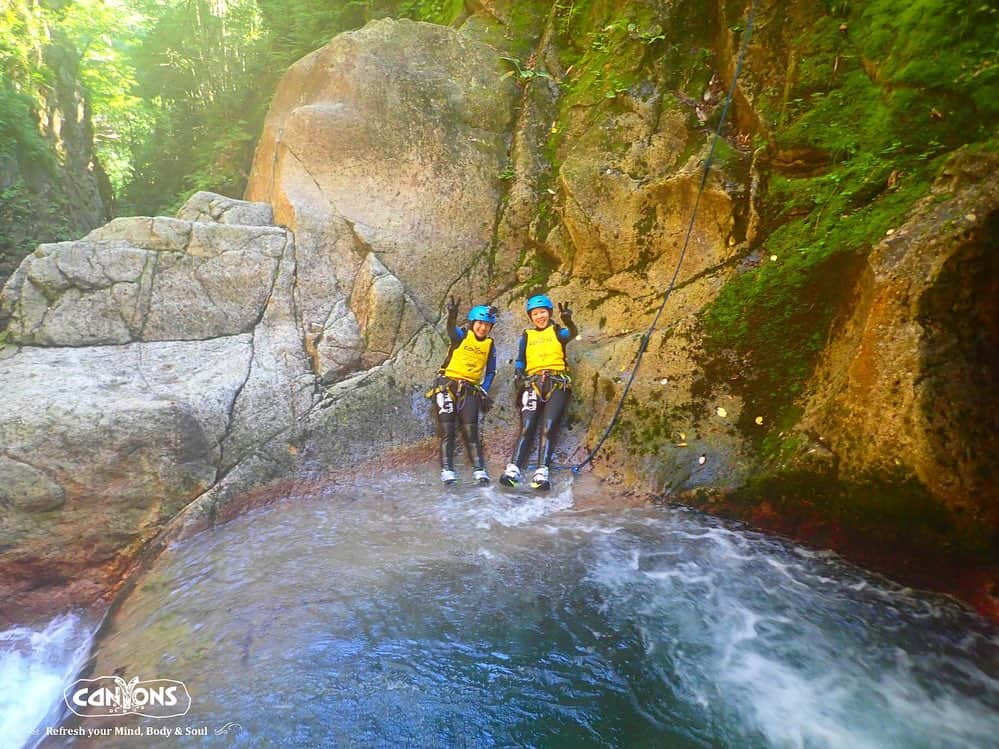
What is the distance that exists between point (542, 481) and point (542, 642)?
244 centimetres

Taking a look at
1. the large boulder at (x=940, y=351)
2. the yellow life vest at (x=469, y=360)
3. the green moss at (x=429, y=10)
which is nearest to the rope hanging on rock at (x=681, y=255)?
the yellow life vest at (x=469, y=360)

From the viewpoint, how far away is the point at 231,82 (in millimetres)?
11758

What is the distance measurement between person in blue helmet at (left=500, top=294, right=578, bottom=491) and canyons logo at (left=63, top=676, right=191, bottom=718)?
3.86 m

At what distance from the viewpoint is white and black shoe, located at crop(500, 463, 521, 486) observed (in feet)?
21.5

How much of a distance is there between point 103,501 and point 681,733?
5.77 meters

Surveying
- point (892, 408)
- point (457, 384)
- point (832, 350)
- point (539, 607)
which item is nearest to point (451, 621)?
point (539, 607)

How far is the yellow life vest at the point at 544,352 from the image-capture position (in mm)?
7012

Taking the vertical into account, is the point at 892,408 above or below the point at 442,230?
below

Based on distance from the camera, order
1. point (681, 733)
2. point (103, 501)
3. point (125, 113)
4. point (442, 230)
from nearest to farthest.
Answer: point (681, 733)
point (103, 501)
point (442, 230)
point (125, 113)

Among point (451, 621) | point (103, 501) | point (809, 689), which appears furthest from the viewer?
point (103, 501)

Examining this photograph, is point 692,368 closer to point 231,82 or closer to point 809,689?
point 809,689

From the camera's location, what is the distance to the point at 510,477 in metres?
6.54

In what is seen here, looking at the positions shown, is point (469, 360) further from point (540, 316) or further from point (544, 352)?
point (540, 316)

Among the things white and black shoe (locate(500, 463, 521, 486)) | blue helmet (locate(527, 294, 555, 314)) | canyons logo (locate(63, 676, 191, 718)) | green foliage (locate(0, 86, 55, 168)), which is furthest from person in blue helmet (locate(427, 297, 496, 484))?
green foliage (locate(0, 86, 55, 168))
